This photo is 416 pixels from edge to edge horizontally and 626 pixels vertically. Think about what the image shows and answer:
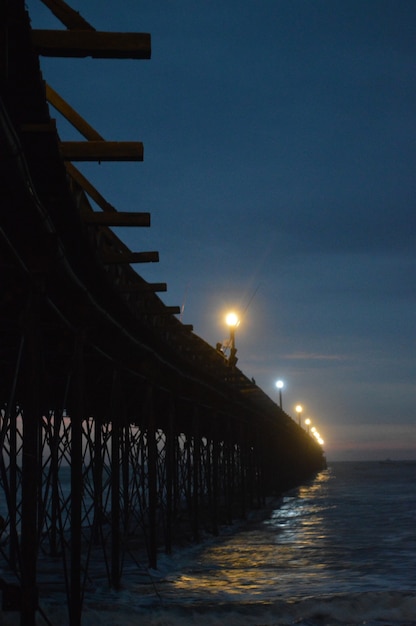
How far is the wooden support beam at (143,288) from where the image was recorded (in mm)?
17145

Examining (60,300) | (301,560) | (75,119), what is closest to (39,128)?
(75,119)

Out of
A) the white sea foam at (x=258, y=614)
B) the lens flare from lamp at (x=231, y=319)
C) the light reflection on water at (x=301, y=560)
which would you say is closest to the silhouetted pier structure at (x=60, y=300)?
the white sea foam at (x=258, y=614)

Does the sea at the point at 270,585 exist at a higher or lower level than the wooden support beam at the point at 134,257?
lower

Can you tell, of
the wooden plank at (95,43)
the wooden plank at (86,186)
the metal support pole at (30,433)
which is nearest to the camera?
the wooden plank at (95,43)

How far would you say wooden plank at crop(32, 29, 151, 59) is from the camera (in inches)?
300

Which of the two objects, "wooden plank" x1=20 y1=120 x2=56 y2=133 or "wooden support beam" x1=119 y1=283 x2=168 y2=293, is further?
"wooden support beam" x1=119 y1=283 x2=168 y2=293

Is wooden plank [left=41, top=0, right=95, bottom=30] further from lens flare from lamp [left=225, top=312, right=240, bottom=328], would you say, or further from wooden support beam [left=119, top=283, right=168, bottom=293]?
lens flare from lamp [left=225, top=312, right=240, bottom=328]

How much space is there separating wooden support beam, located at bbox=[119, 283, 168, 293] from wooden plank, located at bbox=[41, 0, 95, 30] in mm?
8533

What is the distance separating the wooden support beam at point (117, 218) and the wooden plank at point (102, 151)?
8.72 feet

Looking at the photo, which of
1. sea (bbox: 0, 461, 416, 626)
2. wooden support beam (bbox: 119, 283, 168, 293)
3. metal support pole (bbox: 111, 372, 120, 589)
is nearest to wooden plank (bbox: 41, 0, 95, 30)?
wooden support beam (bbox: 119, 283, 168, 293)

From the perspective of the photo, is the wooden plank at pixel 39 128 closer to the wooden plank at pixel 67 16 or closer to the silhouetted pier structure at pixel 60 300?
the silhouetted pier structure at pixel 60 300

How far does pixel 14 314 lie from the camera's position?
496 inches

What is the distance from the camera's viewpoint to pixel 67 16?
841cm

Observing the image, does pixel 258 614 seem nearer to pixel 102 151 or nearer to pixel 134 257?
pixel 134 257
